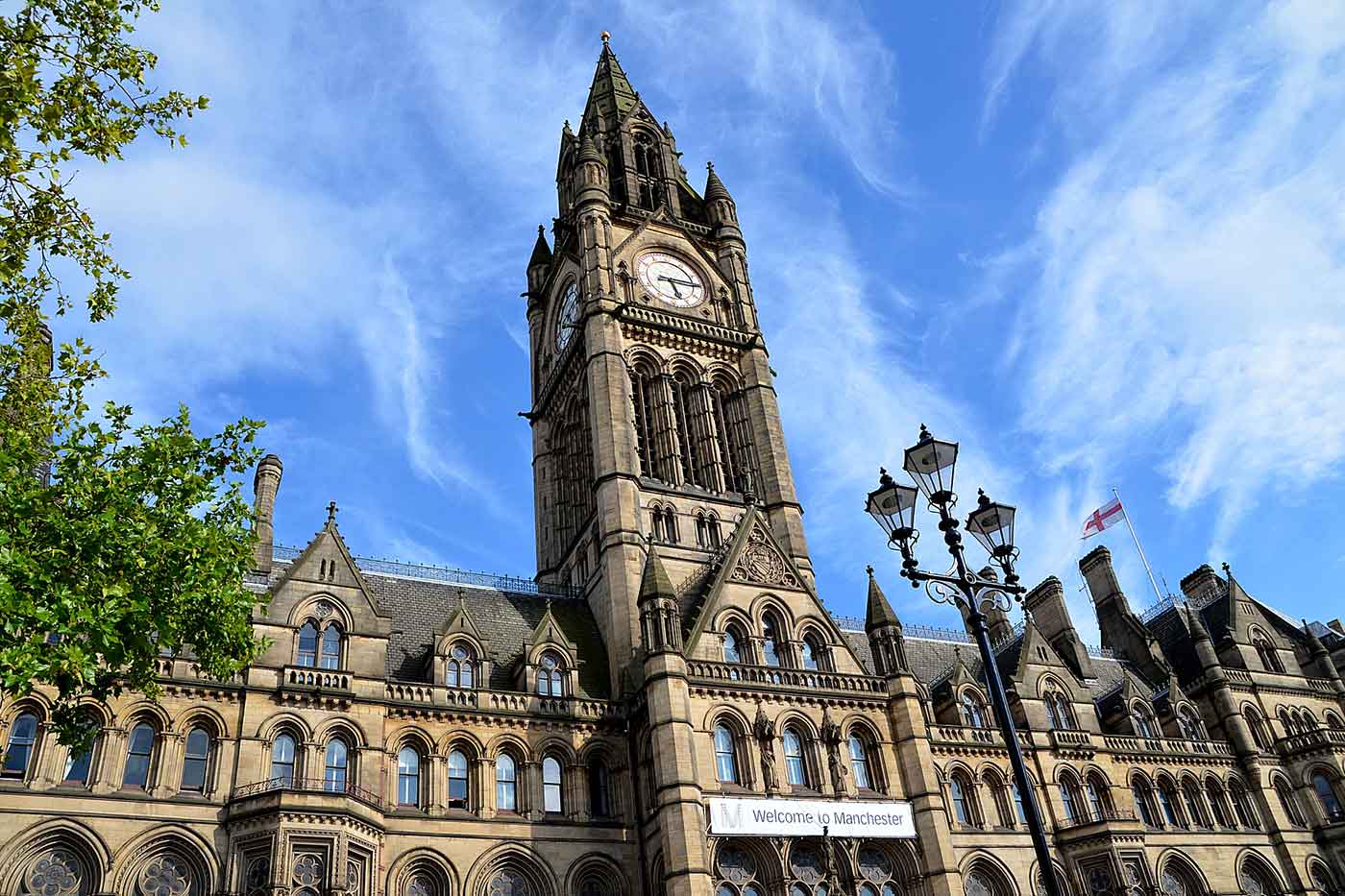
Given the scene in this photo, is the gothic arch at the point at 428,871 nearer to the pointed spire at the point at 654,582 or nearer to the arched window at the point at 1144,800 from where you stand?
the pointed spire at the point at 654,582

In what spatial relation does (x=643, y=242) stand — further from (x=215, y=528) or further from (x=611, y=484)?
(x=215, y=528)

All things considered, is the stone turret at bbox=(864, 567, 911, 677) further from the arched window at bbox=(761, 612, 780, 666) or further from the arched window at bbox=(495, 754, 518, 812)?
the arched window at bbox=(495, 754, 518, 812)

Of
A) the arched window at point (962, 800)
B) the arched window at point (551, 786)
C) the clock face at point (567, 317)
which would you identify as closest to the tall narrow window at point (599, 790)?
the arched window at point (551, 786)

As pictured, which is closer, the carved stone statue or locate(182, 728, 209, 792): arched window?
locate(182, 728, 209, 792): arched window

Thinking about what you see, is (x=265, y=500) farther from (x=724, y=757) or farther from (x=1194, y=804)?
(x=1194, y=804)

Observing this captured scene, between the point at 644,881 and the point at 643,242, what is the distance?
30508 mm

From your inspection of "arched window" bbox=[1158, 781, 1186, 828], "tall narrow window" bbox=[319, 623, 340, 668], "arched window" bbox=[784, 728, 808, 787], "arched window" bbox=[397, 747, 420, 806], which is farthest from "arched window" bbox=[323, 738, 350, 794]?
"arched window" bbox=[1158, 781, 1186, 828]

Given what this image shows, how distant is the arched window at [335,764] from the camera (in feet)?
98.1

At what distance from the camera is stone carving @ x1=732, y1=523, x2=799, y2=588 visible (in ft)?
127

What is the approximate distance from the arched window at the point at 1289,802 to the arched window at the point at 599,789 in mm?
30276

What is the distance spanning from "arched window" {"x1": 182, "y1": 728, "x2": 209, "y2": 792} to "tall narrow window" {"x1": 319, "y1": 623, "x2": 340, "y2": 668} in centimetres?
389

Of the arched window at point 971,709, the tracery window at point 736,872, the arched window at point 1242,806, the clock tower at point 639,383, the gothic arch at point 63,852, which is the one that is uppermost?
the clock tower at point 639,383

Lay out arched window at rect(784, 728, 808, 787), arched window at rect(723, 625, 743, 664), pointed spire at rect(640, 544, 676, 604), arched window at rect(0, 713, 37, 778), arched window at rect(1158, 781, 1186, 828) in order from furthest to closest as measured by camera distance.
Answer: arched window at rect(1158, 781, 1186, 828) → arched window at rect(723, 625, 743, 664) → pointed spire at rect(640, 544, 676, 604) → arched window at rect(784, 728, 808, 787) → arched window at rect(0, 713, 37, 778)

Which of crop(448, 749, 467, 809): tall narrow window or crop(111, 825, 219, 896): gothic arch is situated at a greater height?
crop(448, 749, 467, 809): tall narrow window
